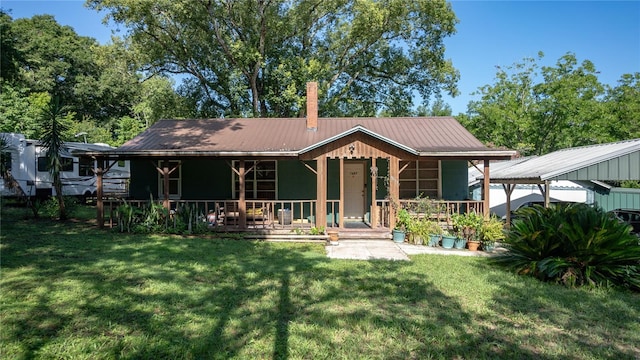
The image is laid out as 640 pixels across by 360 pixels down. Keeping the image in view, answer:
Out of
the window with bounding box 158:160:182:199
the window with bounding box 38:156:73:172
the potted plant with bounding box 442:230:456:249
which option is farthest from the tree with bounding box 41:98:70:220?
the potted plant with bounding box 442:230:456:249

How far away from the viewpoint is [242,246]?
955cm

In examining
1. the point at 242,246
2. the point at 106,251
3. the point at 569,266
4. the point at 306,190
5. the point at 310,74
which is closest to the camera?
the point at 569,266

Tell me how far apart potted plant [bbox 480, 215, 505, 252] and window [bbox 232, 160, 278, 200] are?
280 inches

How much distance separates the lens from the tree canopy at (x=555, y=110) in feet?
76.5

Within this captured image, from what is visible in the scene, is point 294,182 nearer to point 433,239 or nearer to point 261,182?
point 261,182

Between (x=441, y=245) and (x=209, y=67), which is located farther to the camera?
(x=209, y=67)

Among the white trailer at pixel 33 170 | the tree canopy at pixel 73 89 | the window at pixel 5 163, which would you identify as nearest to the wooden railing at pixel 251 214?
the white trailer at pixel 33 170

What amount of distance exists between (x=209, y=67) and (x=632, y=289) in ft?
73.9

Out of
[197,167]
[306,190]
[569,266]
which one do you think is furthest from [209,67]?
[569,266]

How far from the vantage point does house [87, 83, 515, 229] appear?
11422 mm

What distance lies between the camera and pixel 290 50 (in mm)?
23062

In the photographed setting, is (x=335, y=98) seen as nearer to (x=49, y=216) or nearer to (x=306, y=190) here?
(x=306, y=190)

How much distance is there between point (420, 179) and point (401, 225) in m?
3.09

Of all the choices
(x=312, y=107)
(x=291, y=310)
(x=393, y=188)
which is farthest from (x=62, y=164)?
(x=291, y=310)
